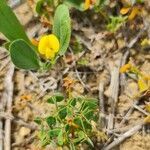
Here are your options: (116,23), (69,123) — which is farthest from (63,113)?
(116,23)

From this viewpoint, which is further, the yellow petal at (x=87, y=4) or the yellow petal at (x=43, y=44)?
the yellow petal at (x=87, y=4)

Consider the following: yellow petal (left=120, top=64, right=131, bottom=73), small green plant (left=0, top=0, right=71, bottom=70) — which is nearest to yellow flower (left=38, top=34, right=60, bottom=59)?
small green plant (left=0, top=0, right=71, bottom=70)

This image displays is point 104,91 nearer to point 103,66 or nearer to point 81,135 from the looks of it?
point 103,66

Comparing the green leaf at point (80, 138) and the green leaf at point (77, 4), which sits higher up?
the green leaf at point (77, 4)

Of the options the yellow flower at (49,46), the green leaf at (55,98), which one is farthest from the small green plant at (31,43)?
the green leaf at (55,98)

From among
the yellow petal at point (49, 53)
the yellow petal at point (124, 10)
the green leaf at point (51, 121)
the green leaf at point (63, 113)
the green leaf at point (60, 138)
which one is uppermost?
the yellow petal at point (124, 10)

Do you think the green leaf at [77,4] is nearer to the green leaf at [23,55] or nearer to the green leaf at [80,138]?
the green leaf at [23,55]
